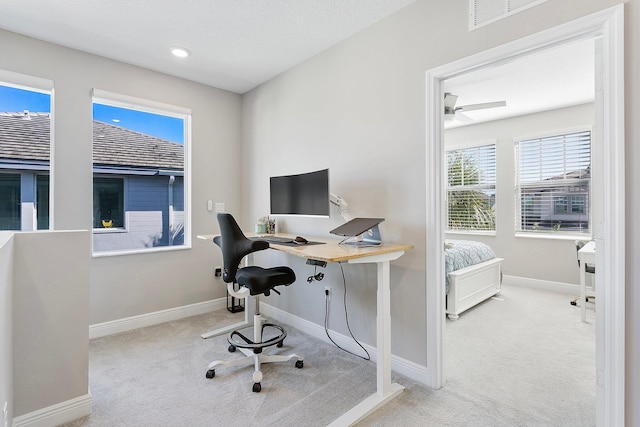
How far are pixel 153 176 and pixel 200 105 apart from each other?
960mm

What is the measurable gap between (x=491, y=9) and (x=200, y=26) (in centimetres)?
204

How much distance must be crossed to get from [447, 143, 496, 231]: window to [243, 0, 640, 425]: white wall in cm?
362

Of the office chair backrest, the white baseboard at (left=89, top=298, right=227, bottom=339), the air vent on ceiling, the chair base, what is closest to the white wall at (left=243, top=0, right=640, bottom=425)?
the air vent on ceiling

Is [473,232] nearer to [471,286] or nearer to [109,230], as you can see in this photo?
[471,286]

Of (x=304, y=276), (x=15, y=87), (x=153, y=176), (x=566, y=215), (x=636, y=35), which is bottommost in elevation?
(x=304, y=276)

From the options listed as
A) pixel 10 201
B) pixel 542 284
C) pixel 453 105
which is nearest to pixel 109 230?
pixel 10 201

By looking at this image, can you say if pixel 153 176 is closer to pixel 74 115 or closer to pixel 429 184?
pixel 74 115

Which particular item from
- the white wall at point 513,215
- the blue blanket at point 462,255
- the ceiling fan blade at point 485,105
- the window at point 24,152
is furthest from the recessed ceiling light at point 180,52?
the white wall at point 513,215

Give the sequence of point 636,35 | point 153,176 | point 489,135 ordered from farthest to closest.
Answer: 1. point 489,135
2. point 153,176
3. point 636,35

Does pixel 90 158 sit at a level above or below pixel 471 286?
above

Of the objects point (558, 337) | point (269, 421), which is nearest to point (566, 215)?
point (558, 337)

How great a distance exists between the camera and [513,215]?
4.89 meters

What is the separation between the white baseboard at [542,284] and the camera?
4273mm

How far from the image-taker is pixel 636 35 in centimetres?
136
